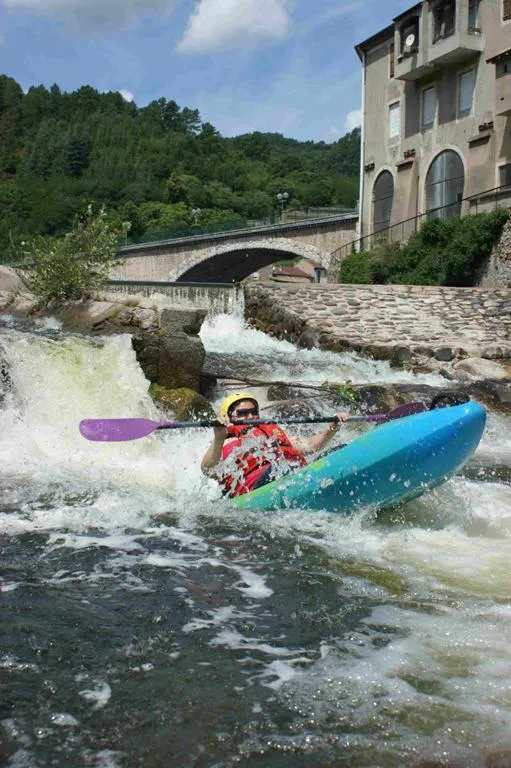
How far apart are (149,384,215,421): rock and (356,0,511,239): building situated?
600 inches

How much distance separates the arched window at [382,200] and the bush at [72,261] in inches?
619

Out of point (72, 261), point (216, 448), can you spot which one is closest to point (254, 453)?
point (216, 448)

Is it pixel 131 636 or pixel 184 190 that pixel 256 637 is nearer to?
pixel 131 636

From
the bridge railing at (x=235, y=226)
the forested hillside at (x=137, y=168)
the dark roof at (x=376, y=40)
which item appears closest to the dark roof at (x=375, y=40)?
the dark roof at (x=376, y=40)

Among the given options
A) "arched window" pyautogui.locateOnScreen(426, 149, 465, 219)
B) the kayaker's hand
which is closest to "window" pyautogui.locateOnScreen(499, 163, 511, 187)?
"arched window" pyautogui.locateOnScreen(426, 149, 465, 219)

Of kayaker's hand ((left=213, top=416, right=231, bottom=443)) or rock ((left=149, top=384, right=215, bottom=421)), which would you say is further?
rock ((left=149, top=384, right=215, bottom=421))

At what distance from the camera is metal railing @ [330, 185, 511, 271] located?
71.6 ft

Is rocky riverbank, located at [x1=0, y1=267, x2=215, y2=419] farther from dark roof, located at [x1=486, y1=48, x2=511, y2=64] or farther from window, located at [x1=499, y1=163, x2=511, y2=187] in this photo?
window, located at [x1=499, y1=163, x2=511, y2=187]

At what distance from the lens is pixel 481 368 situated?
536 inches

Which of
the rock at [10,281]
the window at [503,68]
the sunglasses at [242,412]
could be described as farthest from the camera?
the window at [503,68]

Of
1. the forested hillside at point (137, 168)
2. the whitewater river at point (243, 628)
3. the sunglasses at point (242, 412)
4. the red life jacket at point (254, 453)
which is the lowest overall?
the whitewater river at point (243, 628)

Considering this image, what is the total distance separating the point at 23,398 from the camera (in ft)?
26.8

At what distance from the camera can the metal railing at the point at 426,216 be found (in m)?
21.8

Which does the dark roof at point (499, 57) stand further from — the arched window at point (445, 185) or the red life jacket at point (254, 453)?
→ the red life jacket at point (254, 453)
